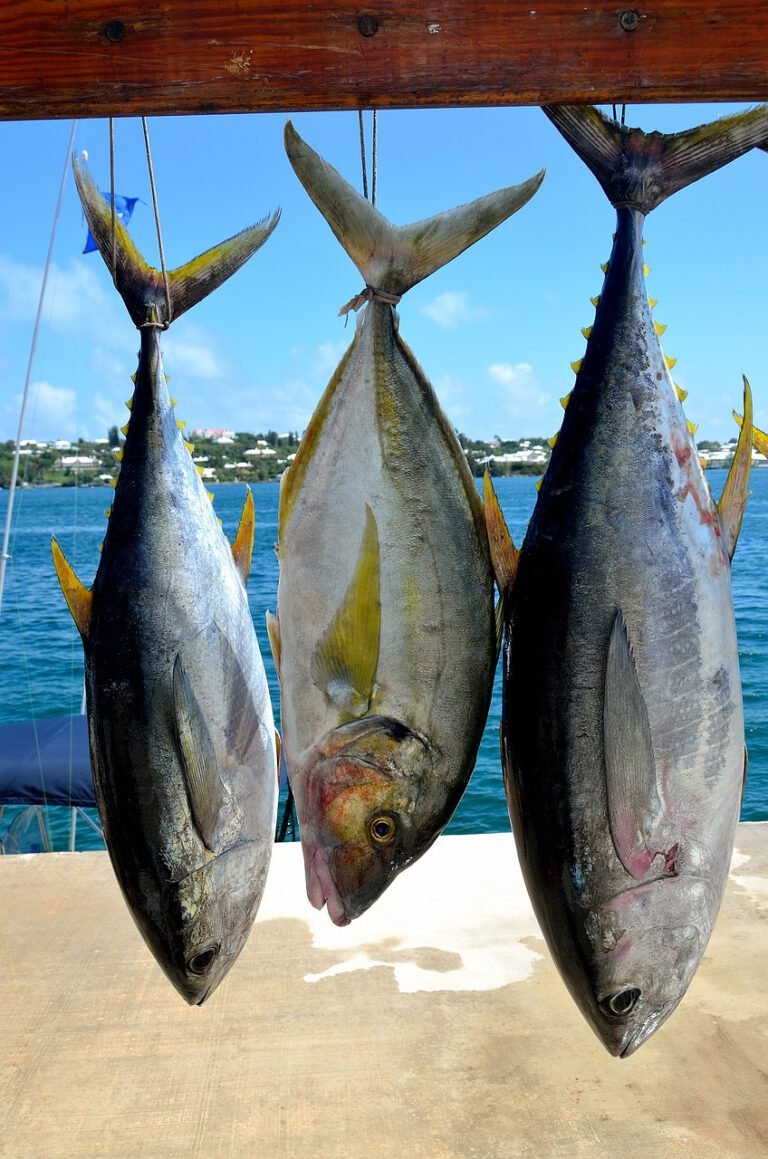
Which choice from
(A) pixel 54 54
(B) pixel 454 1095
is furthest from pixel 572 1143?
(A) pixel 54 54

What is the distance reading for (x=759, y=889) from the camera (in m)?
3.36

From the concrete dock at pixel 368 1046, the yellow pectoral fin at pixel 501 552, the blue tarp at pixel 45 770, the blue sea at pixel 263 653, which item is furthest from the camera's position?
the blue sea at pixel 263 653

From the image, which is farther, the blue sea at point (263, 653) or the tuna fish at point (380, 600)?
the blue sea at point (263, 653)

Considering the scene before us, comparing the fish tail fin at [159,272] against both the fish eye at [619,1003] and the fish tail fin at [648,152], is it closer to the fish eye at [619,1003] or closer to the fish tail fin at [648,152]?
the fish tail fin at [648,152]

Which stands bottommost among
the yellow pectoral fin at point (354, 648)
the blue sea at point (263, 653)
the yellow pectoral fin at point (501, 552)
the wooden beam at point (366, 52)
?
the blue sea at point (263, 653)

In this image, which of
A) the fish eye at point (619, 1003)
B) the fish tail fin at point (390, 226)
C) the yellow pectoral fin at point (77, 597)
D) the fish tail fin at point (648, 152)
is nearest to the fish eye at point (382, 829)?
the fish eye at point (619, 1003)

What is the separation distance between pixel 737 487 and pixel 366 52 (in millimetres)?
955

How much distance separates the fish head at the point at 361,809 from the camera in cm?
168

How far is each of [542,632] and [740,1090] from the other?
1487 millimetres

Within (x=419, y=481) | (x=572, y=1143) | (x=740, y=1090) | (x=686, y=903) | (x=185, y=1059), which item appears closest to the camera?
(x=686, y=903)

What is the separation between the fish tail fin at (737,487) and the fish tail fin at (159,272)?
0.98 m

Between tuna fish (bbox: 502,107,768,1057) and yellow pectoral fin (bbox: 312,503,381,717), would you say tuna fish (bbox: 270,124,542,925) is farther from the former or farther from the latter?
tuna fish (bbox: 502,107,768,1057)

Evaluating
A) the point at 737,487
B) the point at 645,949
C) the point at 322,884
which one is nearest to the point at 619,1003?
the point at 645,949

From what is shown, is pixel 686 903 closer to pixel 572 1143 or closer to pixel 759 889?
pixel 572 1143
